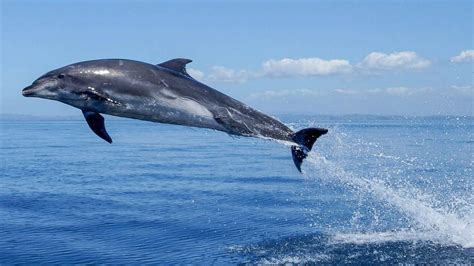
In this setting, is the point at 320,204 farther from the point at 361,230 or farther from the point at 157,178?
the point at 157,178

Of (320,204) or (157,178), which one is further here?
(157,178)

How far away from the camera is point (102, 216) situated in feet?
57.0

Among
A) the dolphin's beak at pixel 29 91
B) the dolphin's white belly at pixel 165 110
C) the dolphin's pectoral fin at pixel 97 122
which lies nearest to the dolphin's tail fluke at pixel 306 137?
the dolphin's white belly at pixel 165 110

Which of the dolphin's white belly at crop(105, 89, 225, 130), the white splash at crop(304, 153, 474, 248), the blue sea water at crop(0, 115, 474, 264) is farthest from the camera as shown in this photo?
the white splash at crop(304, 153, 474, 248)

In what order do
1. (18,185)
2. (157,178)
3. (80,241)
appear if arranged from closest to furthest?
(80,241) → (18,185) → (157,178)

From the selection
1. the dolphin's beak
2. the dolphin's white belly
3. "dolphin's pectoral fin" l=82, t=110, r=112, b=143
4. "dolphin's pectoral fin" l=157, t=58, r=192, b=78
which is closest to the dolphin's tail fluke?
the dolphin's white belly

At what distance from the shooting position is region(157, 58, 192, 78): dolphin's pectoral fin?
8.85m

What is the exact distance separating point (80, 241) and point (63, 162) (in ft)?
76.8

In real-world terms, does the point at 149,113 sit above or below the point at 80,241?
above

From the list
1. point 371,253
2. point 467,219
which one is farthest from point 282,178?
point 371,253

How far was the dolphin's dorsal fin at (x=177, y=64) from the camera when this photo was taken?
29.0 ft

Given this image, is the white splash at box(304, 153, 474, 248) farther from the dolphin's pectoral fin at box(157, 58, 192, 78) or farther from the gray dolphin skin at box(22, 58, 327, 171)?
the dolphin's pectoral fin at box(157, 58, 192, 78)

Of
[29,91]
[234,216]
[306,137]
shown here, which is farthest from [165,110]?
[234,216]

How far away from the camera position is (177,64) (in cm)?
890
